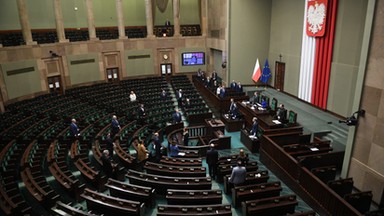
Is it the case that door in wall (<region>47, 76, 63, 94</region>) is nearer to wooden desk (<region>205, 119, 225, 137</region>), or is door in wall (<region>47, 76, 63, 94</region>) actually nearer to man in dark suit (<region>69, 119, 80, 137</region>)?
man in dark suit (<region>69, 119, 80, 137</region>)

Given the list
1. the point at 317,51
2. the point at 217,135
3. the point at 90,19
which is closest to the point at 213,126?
the point at 217,135

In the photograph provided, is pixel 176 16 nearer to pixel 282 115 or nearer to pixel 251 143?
pixel 282 115

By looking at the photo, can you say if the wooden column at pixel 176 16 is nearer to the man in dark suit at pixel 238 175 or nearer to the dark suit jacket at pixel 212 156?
the dark suit jacket at pixel 212 156

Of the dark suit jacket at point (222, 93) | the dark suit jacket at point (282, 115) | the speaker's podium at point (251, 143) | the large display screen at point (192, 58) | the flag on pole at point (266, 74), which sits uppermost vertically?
the large display screen at point (192, 58)

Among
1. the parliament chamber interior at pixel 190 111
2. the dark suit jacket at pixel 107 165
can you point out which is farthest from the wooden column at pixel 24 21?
the dark suit jacket at pixel 107 165

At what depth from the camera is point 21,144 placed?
10805 millimetres

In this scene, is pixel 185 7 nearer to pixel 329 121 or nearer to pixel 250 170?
pixel 329 121

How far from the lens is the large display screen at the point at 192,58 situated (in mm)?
24375

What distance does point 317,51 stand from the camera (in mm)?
14703

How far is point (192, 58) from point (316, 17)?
472 inches

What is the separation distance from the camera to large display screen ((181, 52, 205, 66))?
80.0 ft

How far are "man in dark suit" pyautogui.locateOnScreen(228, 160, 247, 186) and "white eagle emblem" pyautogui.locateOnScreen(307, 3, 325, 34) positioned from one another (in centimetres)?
1010

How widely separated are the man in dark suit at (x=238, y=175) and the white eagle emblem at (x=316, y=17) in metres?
10.1

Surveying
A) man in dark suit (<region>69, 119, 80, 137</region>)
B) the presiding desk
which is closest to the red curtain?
the presiding desk
